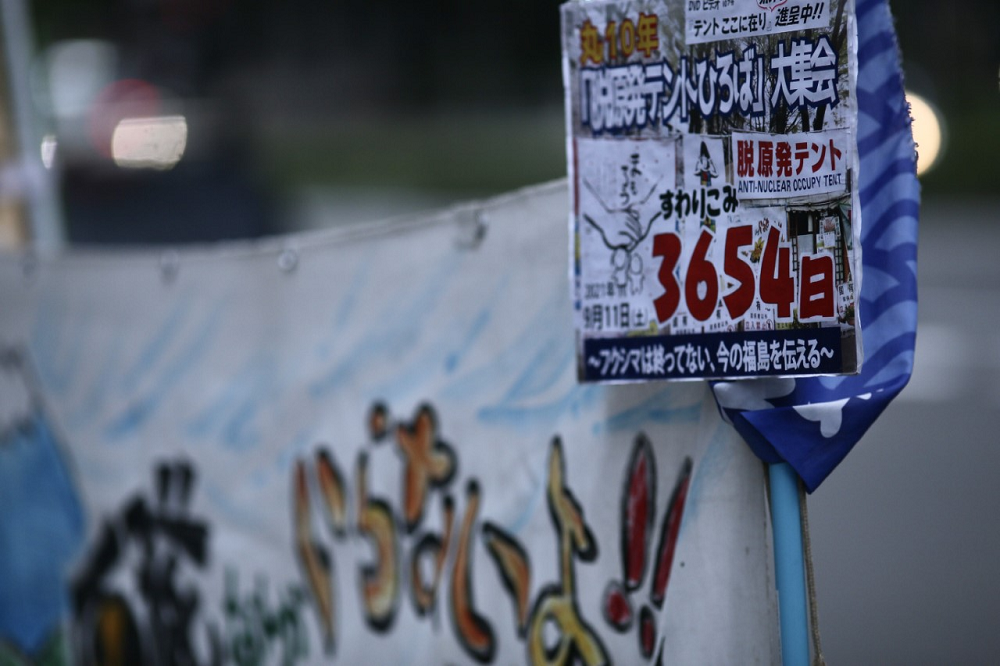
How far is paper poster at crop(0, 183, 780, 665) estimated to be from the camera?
2.21m

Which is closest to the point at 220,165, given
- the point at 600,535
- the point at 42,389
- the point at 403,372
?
the point at 42,389

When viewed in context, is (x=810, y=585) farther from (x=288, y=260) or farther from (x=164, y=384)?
(x=164, y=384)

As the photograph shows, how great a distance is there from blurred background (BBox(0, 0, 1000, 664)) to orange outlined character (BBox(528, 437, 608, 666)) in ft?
5.92

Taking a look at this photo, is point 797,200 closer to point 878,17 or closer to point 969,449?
point 878,17

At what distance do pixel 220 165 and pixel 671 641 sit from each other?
6673 mm

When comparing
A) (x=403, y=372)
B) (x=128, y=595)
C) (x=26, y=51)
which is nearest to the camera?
A: (x=403, y=372)

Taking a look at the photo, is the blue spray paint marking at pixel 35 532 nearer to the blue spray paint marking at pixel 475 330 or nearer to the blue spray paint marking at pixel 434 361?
the blue spray paint marking at pixel 434 361

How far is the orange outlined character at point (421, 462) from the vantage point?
2652 mm

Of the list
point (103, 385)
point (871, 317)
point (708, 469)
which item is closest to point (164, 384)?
point (103, 385)

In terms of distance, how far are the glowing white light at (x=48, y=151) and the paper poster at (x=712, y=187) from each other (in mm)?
3638

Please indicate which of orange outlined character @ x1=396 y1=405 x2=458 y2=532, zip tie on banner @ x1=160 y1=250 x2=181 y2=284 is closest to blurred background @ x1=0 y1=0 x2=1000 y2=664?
zip tie on banner @ x1=160 y1=250 x2=181 y2=284

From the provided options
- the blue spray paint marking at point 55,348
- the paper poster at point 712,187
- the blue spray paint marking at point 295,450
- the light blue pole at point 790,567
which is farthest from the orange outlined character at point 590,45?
the blue spray paint marking at point 55,348

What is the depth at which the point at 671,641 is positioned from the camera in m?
2.15

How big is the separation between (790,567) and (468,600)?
0.86 metres
